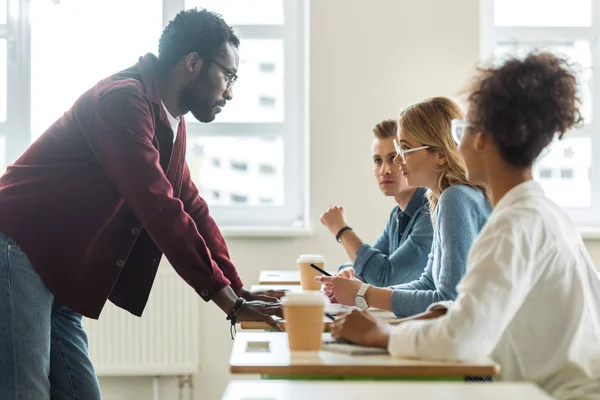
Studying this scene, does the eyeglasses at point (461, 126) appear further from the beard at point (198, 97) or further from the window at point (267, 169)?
the window at point (267, 169)

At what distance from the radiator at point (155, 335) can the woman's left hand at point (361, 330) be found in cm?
226

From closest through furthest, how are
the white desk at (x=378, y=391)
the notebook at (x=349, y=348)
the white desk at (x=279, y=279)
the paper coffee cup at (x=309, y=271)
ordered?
the white desk at (x=378, y=391) < the notebook at (x=349, y=348) < the paper coffee cup at (x=309, y=271) < the white desk at (x=279, y=279)

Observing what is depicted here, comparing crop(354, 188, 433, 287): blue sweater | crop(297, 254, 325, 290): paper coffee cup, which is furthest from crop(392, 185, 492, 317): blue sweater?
crop(297, 254, 325, 290): paper coffee cup

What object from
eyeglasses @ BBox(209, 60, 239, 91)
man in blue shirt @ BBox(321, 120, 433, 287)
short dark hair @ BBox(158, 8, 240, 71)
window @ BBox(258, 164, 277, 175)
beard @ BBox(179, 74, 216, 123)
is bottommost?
man in blue shirt @ BBox(321, 120, 433, 287)

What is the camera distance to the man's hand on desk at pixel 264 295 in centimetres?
213

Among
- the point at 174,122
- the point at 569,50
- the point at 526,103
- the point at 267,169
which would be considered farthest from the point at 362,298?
the point at 569,50

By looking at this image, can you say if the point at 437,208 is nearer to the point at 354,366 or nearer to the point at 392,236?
the point at 392,236

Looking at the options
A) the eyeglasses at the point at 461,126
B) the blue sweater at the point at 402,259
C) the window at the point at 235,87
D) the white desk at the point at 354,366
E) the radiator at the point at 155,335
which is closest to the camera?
the white desk at the point at 354,366

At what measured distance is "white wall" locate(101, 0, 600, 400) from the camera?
3764 millimetres

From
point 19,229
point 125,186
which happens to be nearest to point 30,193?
point 19,229

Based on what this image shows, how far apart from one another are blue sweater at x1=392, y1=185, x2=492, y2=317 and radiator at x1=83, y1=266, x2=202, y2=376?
1998mm

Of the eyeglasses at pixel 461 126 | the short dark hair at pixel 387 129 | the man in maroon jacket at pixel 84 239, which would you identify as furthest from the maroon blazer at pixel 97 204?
the short dark hair at pixel 387 129

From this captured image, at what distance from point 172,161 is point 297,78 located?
177cm

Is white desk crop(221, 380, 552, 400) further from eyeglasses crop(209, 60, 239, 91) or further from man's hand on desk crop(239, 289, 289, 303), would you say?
eyeglasses crop(209, 60, 239, 91)
